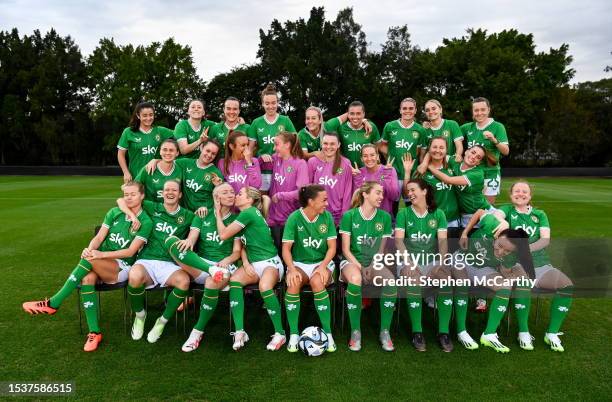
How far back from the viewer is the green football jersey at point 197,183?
506 centimetres

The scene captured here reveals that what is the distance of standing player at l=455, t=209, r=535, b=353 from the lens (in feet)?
13.9

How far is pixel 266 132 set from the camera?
590cm

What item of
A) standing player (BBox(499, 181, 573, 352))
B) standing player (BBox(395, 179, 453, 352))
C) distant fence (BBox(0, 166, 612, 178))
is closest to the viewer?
standing player (BBox(499, 181, 573, 352))

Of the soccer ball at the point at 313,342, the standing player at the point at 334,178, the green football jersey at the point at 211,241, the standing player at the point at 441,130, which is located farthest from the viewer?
the standing player at the point at 441,130

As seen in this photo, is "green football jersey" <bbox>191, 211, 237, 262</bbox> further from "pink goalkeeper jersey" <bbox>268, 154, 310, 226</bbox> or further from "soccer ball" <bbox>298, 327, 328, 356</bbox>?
"soccer ball" <bbox>298, 327, 328, 356</bbox>

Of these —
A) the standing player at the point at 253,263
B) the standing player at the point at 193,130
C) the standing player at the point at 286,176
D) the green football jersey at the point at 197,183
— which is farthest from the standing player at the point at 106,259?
the standing player at the point at 286,176

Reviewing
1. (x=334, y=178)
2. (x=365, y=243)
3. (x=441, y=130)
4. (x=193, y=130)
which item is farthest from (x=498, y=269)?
(x=193, y=130)

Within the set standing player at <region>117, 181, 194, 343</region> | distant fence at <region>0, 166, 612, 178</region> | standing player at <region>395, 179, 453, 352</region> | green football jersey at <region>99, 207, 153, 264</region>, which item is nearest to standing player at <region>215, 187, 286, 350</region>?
standing player at <region>117, 181, 194, 343</region>

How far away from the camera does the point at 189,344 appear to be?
4.17 m

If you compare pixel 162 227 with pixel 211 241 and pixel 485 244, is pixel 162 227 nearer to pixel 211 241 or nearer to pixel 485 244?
pixel 211 241

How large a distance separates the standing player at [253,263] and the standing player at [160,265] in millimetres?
454

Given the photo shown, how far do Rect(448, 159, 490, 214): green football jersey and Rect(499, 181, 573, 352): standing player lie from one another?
0.43 meters

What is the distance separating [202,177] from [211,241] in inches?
32.5

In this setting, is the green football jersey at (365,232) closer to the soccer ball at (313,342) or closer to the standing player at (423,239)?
the standing player at (423,239)
